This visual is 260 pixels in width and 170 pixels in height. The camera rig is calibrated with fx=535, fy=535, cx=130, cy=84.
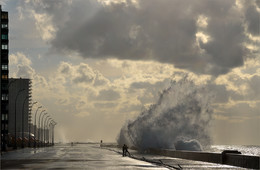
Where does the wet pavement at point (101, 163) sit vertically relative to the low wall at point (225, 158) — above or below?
below

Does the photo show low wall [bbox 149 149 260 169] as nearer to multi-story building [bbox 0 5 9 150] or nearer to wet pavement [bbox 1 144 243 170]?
wet pavement [bbox 1 144 243 170]

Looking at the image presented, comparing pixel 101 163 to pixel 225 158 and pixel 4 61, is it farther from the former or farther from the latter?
pixel 4 61

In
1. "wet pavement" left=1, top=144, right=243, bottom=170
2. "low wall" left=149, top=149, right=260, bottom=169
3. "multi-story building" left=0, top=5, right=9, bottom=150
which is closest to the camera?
"low wall" left=149, top=149, right=260, bottom=169

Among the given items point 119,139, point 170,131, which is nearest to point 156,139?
point 170,131

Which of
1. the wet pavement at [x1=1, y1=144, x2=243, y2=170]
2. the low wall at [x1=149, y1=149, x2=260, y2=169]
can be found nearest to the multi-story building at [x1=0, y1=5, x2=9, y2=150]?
the wet pavement at [x1=1, y1=144, x2=243, y2=170]

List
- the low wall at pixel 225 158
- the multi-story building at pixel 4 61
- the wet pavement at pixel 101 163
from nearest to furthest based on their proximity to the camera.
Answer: the low wall at pixel 225 158, the wet pavement at pixel 101 163, the multi-story building at pixel 4 61

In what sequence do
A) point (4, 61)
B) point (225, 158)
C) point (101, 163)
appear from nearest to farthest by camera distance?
point (225, 158) < point (101, 163) < point (4, 61)

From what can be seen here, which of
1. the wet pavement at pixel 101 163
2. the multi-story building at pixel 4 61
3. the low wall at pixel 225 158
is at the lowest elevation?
the wet pavement at pixel 101 163

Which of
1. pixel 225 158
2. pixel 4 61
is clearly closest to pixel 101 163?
pixel 225 158

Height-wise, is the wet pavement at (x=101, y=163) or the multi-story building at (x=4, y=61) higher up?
the multi-story building at (x=4, y=61)

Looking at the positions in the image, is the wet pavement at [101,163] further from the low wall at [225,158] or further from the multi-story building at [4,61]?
the multi-story building at [4,61]

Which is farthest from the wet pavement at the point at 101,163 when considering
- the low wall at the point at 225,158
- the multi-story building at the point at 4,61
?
the multi-story building at the point at 4,61

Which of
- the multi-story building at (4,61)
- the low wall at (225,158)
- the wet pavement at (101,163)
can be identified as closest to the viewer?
the low wall at (225,158)

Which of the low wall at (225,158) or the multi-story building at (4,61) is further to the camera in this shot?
the multi-story building at (4,61)
